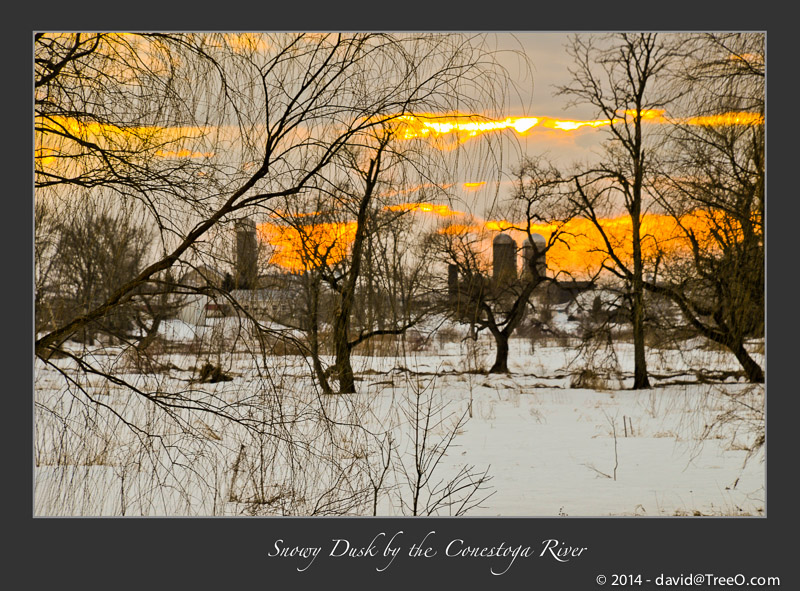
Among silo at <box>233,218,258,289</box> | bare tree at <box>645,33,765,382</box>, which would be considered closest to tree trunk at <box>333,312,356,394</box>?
silo at <box>233,218,258,289</box>

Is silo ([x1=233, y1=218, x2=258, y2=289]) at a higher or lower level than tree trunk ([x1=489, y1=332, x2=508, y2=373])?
higher

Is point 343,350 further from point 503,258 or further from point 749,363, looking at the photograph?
point 503,258

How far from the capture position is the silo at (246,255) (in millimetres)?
2678

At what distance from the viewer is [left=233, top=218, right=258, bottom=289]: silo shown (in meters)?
2.68

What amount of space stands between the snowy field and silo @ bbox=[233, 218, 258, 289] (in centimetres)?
28

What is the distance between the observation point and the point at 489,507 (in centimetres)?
388

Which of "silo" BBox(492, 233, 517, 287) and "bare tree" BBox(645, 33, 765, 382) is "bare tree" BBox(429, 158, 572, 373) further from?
"bare tree" BBox(645, 33, 765, 382)

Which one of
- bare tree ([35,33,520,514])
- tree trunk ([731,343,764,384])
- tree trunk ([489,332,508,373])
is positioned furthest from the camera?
tree trunk ([489,332,508,373])

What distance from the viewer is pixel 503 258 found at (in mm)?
7551

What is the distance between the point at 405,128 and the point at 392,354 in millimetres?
1255

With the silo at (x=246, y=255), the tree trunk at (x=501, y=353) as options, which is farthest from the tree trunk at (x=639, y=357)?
the silo at (x=246, y=255)

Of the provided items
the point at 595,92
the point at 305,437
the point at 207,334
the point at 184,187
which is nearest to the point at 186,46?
the point at 184,187

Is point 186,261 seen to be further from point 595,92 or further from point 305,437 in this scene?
point 595,92

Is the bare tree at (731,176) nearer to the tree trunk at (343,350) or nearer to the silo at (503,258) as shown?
the tree trunk at (343,350)
